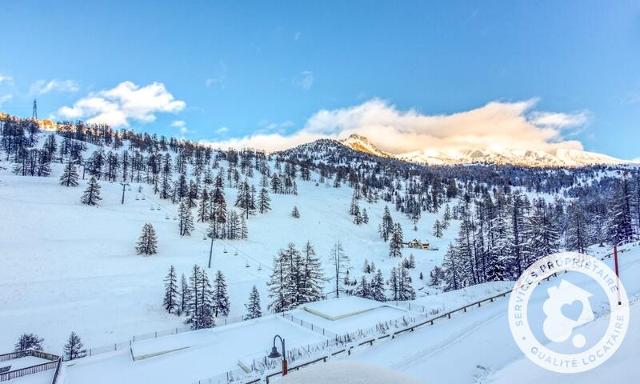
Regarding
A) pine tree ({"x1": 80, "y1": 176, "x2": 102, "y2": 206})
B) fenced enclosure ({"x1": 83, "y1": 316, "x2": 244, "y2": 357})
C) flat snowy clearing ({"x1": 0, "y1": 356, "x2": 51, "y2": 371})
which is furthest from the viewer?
pine tree ({"x1": 80, "y1": 176, "x2": 102, "y2": 206})

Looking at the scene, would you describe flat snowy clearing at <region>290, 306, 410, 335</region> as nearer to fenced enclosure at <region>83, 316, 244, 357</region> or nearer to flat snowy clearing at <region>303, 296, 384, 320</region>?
flat snowy clearing at <region>303, 296, 384, 320</region>

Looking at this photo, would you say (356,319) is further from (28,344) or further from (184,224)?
(184,224)

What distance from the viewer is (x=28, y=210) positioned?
63938 millimetres

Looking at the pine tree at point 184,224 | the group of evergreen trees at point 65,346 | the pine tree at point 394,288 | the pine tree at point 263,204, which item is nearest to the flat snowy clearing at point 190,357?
the group of evergreen trees at point 65,346

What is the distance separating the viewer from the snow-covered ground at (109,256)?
36562 mm

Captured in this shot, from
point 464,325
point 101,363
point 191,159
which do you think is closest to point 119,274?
point 101,363

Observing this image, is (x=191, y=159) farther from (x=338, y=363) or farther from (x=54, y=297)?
(x=338, y=363)

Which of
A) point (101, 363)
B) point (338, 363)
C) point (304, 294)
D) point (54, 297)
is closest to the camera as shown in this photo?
point (338, 363)

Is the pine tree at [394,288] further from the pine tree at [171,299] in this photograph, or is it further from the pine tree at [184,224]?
the pine tree at [184,224]

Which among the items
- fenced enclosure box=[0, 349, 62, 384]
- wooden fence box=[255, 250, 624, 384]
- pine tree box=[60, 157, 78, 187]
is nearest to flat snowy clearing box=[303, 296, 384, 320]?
wooden fence box=[255, 250, 624, 384]

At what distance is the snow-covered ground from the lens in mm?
36562

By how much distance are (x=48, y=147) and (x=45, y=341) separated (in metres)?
129

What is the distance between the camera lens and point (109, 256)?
2077 inches

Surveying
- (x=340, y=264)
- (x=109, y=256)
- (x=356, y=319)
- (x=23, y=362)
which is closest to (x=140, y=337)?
(x=23, y=362)
